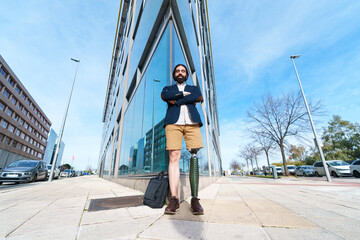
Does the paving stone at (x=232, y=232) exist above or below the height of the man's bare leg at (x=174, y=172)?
below

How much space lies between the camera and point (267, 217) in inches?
55.8

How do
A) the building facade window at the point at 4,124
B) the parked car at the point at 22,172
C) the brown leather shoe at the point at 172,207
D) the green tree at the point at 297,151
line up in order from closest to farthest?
the brown leather shoe at the point at 172,207
the parked car at the point at 22,172
the green tree at the point at 297,151
the building facade window at the point at 4,124

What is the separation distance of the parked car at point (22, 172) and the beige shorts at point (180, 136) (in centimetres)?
919

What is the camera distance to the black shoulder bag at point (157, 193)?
1.80m

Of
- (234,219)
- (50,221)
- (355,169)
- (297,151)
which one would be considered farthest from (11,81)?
(297,151)

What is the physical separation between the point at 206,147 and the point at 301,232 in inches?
271

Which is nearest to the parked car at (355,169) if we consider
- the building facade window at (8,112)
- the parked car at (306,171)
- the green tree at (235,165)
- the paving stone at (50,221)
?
the parked car at (306,171)

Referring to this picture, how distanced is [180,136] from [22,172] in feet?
31.2

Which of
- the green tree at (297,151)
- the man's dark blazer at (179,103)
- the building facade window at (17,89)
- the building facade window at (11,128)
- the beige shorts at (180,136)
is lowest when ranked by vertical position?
the beige shorts at (180,136)

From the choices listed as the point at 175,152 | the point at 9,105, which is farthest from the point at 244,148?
the point at 9,105

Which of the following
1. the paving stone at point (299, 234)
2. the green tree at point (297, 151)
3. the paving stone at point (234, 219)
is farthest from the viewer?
the green tree at point (297, 151)

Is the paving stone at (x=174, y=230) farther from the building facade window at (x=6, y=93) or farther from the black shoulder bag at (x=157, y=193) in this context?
the building facade window at (x=6, y=93)

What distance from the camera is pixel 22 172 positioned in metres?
7.25

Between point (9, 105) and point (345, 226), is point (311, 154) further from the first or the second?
point (9, 105)
